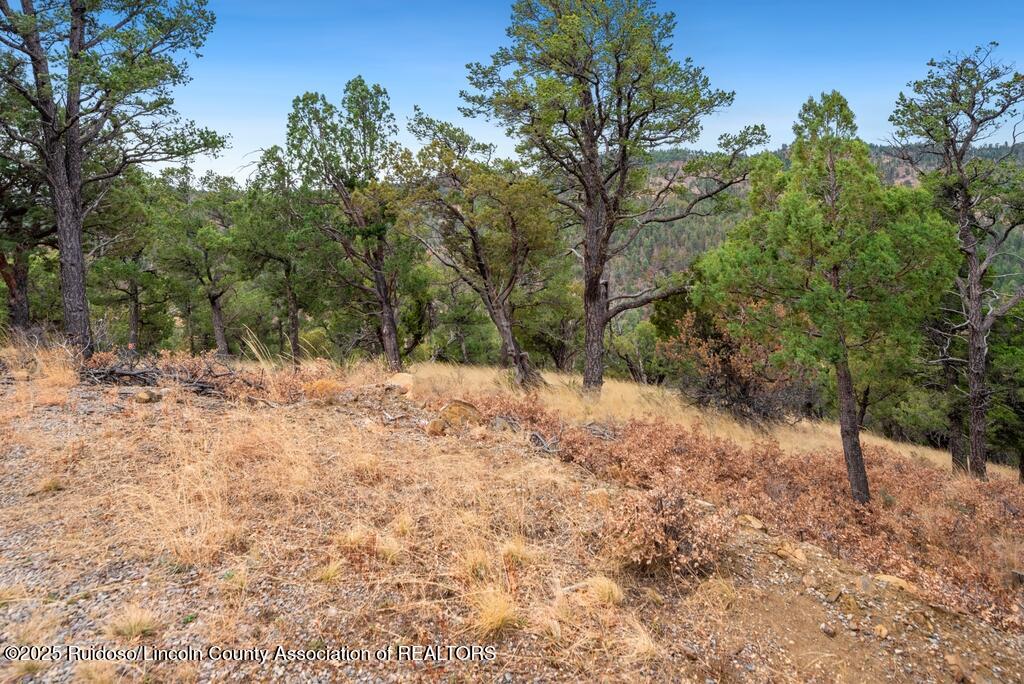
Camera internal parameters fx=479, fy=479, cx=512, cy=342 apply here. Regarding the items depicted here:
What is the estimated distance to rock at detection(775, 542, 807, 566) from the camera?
4.15 meters

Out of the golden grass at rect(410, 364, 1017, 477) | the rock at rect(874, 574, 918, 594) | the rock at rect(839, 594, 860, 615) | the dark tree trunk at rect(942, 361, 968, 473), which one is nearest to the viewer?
the rock at rect(839, 594, 860, 615)

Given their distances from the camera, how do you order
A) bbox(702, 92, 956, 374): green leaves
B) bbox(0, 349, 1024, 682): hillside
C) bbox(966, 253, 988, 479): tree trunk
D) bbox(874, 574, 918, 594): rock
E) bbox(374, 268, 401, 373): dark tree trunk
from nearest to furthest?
bbox(0, 349, 1024, 682): hillside
bbox(874, 574, 918, 594): rock
bbox(702, 92, 956, 374): green leaves
bbox(966, 253, 988, 479): tree trunk
bbox(374, 268, 401, 373): dark tree trunk

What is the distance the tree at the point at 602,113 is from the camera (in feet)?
32.5

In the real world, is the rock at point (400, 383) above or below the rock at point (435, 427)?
above

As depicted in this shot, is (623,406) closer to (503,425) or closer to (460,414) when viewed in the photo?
(503,425)

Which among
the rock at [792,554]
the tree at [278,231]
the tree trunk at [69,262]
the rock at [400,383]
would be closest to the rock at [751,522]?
the rock at [792,554]

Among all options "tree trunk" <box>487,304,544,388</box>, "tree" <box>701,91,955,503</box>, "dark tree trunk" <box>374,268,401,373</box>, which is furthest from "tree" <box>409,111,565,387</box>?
"tree" <box>701,91,955,503</box>

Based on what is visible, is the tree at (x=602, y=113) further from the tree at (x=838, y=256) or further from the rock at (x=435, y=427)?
the rock at (x=435, y=427)

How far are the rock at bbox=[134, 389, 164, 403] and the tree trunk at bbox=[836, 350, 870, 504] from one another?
10.3m

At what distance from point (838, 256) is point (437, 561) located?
669 cm

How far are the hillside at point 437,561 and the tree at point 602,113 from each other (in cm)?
687

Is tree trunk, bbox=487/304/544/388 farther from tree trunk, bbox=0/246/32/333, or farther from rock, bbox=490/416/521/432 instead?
tree trunk, bbox=0/246/32/333

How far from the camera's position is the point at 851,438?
25.6 ft

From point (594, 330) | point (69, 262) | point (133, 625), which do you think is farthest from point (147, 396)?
point (594, 330)
